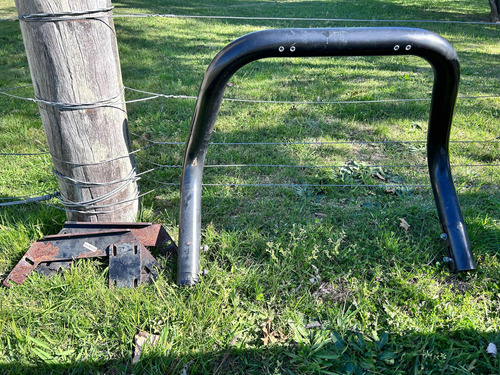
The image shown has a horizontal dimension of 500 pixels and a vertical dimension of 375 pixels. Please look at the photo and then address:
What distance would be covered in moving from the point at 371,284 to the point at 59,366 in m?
1.52

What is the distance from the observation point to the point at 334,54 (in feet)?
5.21

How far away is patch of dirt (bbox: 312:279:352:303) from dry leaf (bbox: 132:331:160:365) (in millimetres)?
813

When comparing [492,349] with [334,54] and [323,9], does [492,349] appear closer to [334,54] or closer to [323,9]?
[334,54]

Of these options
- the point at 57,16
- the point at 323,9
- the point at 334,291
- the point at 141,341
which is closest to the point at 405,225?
the point at 334,291

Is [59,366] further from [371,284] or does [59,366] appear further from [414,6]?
[414,6]

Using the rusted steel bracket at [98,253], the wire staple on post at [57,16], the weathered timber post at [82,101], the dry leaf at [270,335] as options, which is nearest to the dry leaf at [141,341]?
the rusted steel bracket at [98,253]

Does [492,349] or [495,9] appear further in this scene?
[495,9]

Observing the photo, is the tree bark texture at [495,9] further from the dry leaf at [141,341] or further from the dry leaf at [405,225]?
the dry leaf at [141,341]

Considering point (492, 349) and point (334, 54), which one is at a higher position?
point (334, 54)

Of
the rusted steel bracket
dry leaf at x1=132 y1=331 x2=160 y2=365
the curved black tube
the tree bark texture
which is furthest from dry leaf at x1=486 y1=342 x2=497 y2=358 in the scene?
the tree bark texture

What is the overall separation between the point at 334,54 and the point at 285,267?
113cm

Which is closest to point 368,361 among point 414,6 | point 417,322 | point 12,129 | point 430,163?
point 417,322

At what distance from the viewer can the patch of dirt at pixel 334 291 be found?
197 centimetres

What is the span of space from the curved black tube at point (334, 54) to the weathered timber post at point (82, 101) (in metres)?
0.45
